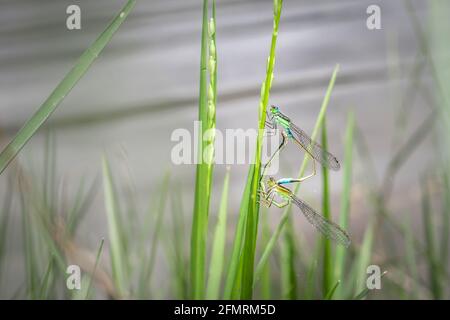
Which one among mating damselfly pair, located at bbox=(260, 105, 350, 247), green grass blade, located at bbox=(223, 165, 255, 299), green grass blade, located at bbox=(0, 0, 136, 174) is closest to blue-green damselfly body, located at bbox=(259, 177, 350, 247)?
mating damselfly pair, located at bbox=(260, 105, 350, 247)

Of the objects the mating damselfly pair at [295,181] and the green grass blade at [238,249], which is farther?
the mating damselfly pair at [295,181]

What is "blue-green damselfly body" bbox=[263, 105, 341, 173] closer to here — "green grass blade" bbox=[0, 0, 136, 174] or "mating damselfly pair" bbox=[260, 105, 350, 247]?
"mating damselfly pair" bbox=[260, 105, 350, 247]

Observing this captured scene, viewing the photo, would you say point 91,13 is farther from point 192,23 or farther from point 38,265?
point 38,265

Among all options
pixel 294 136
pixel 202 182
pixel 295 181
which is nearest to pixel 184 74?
pixel 294 136

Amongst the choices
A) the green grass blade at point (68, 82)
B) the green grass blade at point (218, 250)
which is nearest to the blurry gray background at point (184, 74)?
the green grass blade at point (218, 250)

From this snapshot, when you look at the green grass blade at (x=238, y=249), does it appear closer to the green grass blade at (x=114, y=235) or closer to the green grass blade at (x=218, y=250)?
the green grass blade at (x=218, y=250)

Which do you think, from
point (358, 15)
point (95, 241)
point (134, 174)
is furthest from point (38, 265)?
point (358, 15)

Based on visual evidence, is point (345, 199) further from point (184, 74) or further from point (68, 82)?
point (184, 74)
